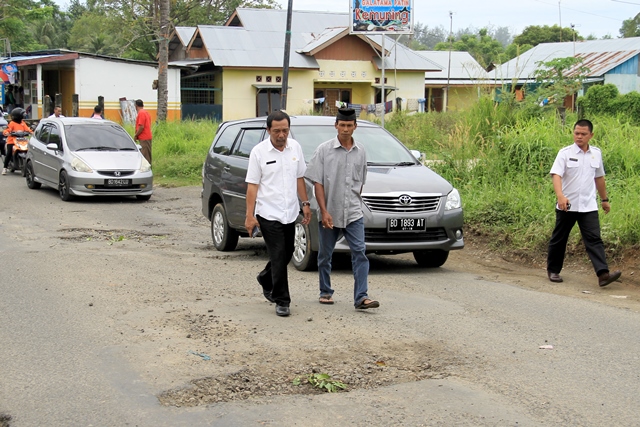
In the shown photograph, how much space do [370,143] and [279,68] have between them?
33025mm

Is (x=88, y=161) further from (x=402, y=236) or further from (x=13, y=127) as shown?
(x=402, y=236)

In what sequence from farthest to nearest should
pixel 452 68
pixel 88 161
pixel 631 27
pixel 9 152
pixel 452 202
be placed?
1. pixel 631 27
2. pixel 452 68
3. pixel 9 152
4. pixel 88 161
5. pixel 452 202

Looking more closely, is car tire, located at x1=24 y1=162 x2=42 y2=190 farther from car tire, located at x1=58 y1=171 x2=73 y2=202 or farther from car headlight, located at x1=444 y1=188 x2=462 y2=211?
car headlight, located at x1=444 y1=188 x2=462 y2=211

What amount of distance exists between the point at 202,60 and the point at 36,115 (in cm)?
923

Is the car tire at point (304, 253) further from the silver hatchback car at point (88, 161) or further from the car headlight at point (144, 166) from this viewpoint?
the car headlight at point (144, 166)

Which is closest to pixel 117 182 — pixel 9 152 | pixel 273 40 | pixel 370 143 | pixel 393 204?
pixel 9 152

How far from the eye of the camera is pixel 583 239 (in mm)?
9672

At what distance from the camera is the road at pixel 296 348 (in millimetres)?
5211

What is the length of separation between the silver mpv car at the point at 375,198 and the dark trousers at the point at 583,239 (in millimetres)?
1085

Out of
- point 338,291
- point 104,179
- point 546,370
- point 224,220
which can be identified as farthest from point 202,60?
point 546,370

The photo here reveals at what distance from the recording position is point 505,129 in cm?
1509

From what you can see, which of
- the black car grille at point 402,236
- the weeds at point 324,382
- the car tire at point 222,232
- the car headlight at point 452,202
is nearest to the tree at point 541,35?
the car tire at point 222,232

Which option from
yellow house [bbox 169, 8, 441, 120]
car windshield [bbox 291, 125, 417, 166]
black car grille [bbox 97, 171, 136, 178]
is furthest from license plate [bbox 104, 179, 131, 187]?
yellow house [bbox 169, 8, 441, 120]

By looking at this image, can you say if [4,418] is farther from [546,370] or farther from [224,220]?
[224,220]
